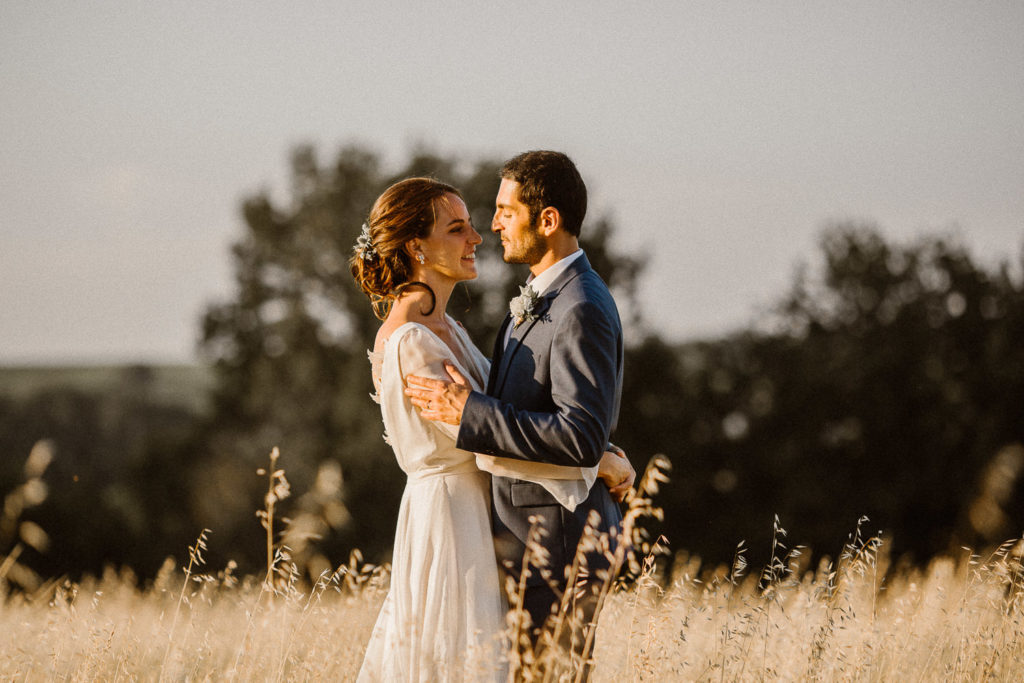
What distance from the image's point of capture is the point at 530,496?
3814mm

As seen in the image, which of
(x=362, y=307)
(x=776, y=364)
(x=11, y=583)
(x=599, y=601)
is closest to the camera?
(x=599, y=601)

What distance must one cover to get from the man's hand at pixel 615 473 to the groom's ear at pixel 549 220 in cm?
99

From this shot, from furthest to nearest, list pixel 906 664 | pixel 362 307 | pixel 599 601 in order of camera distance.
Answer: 1. pixel 362 307
2. pixel 906 664
3. pixel 599 601

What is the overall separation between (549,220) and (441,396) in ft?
2.94

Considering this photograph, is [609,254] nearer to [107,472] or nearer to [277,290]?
[277,290]

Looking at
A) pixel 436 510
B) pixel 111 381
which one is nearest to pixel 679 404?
pixel 436 510

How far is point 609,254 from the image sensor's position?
23000 mm

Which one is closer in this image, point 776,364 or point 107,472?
point 776,364

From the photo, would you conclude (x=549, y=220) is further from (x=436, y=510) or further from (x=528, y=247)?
(x=436, y=510)

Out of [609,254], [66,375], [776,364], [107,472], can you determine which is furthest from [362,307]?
[66,375]

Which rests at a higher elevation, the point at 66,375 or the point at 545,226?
the point at 545,226

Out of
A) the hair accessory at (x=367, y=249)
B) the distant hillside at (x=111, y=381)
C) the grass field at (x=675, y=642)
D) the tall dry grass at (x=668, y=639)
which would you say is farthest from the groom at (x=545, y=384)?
the distant hillside at (x=111, y=381)

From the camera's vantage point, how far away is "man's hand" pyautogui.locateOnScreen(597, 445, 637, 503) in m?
4.02

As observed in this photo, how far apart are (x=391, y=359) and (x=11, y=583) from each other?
24372 mm
